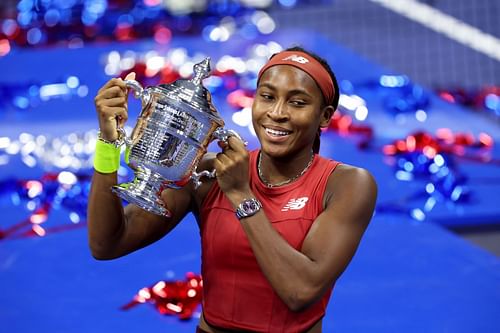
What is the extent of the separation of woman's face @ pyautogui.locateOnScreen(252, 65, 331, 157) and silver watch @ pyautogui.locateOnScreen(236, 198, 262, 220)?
6.8 inches

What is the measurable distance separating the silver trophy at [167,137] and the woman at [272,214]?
5cm

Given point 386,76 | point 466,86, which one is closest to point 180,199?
point 386,76

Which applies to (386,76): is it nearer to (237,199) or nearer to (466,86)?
(466,86)

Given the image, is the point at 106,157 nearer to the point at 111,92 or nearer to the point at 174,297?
the point at 111,92

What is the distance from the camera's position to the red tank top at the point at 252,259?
2.16 m

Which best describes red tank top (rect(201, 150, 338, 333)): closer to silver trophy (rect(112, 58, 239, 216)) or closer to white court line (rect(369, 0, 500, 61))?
Result: silver trophy (rect(112, 58, 239, 216))

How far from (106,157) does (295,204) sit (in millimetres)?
464

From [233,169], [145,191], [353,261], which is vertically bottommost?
[353,261]

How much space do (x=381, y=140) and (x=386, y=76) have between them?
1024mm

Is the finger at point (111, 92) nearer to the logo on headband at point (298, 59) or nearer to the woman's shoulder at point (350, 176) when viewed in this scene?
the logo on headband at point (298, 59)

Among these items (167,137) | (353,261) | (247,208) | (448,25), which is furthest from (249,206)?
(448,25)

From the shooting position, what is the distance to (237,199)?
207 cm

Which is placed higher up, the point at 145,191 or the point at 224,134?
the point at 224,134

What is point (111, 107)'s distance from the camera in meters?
2.12
